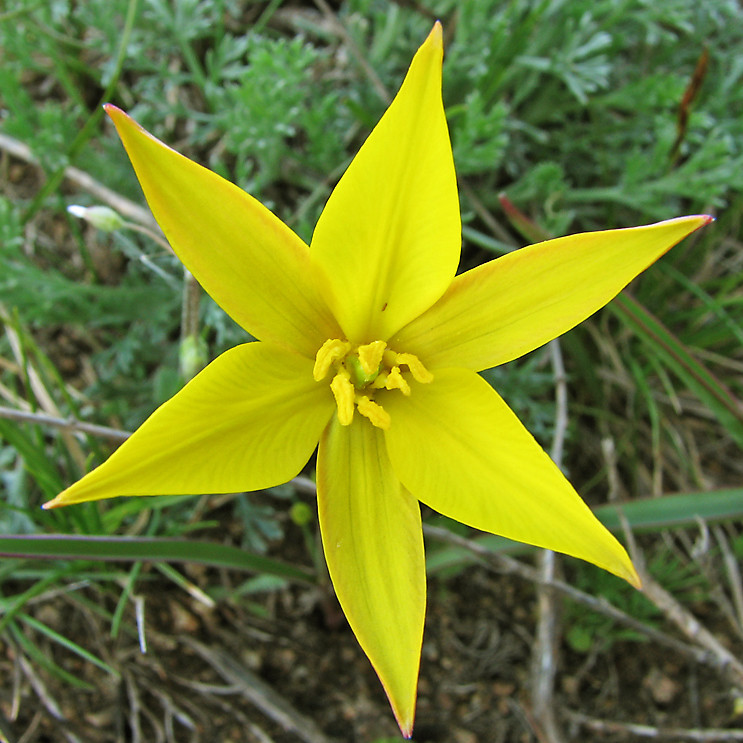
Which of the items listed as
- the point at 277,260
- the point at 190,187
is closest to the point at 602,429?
the point at 277,260

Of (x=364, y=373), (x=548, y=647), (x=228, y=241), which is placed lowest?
(x=548, y=647)

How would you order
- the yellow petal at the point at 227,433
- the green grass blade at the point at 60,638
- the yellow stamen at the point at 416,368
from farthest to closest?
1. the green grass blade at the point at 60,638
2. the yellow stamen at the point at 416,368
3. the yellow petal at the point at 227,433

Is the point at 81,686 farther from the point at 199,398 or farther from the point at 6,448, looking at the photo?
the point at 199,398

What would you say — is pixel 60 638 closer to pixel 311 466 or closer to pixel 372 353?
pixel 311 466

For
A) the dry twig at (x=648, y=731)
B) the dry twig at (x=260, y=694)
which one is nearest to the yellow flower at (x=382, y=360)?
the dry twig at (x=260, y=694)

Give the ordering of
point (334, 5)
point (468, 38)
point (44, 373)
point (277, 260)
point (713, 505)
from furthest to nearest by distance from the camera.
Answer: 1. point (334, 5)
2. point (468, 38)
3. point (44, 373)
4. point (713, 505)
5. point (277, 260)

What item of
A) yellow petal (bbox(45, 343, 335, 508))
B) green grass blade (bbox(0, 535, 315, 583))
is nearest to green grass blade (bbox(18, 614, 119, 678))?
green grass blade (bbox(0, 535, 315, 583))

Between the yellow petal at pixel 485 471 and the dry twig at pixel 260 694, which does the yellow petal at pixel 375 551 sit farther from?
the dry twig at pixel 260 694

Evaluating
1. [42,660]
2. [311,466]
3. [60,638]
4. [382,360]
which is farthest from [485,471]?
[42,660]
